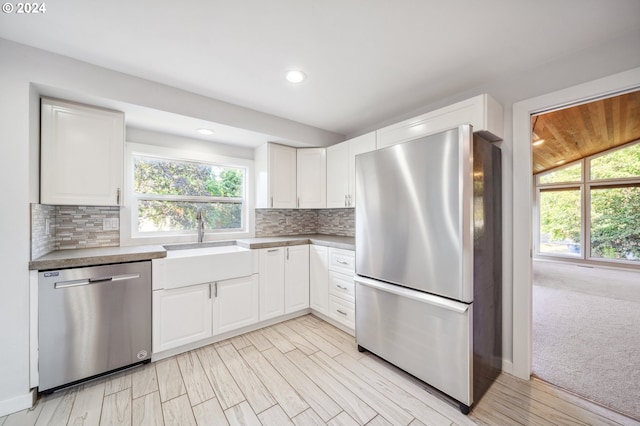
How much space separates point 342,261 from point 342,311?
532 mm

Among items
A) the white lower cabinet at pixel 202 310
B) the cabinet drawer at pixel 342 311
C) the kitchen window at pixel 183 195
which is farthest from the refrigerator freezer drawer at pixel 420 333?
the kitchen window at pixel 183 195

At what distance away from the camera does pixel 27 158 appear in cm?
158

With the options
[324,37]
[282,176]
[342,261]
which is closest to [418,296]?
[342,261]

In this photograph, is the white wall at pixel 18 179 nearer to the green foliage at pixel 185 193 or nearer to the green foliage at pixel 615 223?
the green foliage at pixel 185 193

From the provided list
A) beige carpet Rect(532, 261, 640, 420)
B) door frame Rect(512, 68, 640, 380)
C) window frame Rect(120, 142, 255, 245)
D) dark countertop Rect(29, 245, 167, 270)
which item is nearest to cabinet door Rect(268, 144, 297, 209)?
window frame Rect(120, 142, 255, 245)

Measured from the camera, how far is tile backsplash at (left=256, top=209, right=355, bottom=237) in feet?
11.1

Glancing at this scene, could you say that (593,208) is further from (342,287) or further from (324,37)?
(324,37)

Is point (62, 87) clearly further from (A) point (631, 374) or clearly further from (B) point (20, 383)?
(A) point (631, 374)

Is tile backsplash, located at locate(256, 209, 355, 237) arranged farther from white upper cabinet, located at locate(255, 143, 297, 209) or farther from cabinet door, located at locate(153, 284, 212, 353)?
cabinet door, located at locate(153, 284, 212, 353)

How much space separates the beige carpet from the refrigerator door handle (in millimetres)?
1142

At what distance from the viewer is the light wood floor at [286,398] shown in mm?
1470

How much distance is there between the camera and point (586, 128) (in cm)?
394

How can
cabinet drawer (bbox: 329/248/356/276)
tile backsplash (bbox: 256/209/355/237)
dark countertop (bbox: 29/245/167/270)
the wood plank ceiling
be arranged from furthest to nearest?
tile backsplash (bbox: 256/209/355/237) → the wood plank ceiling → cabinet drawer (bbox: 329/248/356/276) → dark countertop (bbox: 29/245/167/270)

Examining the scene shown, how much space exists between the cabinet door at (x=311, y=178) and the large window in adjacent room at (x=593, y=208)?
24.0 ft
